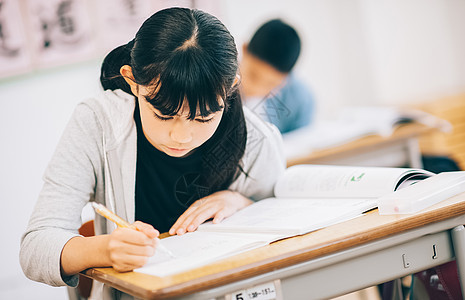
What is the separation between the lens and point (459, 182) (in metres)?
0.97

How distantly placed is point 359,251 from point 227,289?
0.73 feet

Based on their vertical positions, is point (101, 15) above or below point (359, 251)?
above

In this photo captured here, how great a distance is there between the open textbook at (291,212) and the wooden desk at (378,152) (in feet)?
3.19

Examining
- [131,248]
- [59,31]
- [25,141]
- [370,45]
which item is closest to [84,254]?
[131,248]

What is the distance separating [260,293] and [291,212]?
11.3 inches

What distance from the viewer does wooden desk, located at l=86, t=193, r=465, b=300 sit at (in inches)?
28.5

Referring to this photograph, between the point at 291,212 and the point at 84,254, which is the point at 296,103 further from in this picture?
the point at 84,254

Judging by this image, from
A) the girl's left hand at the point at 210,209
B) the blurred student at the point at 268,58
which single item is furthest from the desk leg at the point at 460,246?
the blurred student at the point at 268,58

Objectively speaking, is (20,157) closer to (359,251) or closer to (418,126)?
(418,126)

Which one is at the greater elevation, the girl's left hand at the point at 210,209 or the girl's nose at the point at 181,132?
the girl's nose at the point at 181,132

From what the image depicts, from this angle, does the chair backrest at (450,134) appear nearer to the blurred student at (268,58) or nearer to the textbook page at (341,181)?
the blurred student at (268,58)

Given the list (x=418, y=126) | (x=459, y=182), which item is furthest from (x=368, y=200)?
(x=418, y=126)

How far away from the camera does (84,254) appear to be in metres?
0.88

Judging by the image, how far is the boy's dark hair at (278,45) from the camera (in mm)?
2361
